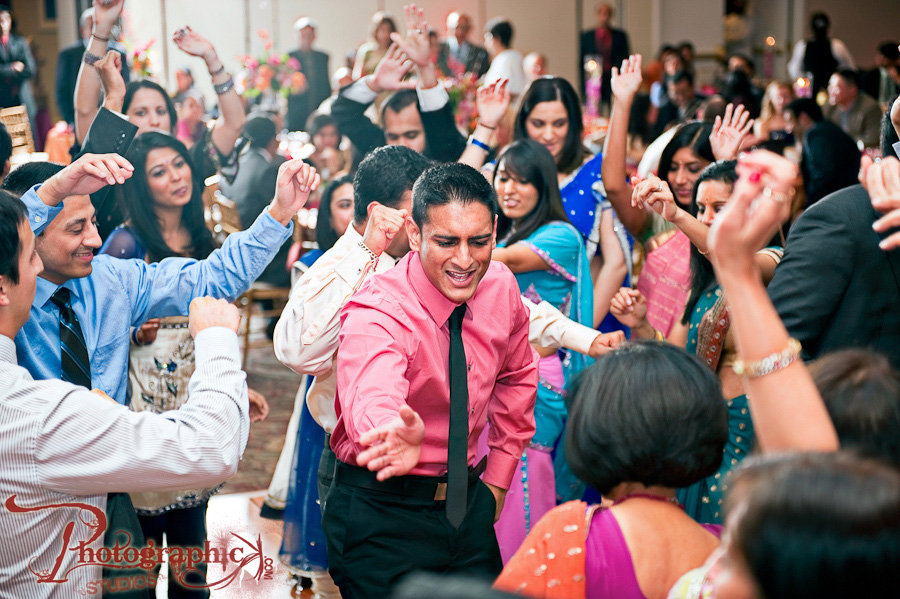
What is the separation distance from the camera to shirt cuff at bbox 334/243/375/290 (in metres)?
1.88

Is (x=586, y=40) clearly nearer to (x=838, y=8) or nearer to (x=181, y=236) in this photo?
(x=838, y=8)

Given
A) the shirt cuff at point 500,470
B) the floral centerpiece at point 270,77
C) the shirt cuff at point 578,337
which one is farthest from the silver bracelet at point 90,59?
the floral centerpiece at point 270,77

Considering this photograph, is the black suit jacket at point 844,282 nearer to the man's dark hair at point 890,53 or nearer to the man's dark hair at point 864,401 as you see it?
the man's dark hair at point 864,401

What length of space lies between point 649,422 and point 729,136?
1837 millimetres

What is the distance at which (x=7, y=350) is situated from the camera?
4.54ft

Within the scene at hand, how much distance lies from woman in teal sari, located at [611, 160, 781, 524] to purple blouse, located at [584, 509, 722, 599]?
87 centimetres

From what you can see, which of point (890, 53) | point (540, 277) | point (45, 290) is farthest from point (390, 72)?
point (890, 53)

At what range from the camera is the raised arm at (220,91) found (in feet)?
10.2

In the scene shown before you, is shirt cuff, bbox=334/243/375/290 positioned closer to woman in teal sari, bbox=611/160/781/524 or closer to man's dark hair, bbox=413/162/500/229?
man's dark hair, bbox=413/162/500/229

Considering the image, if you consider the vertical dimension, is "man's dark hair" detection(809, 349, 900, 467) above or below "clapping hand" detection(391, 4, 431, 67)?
below

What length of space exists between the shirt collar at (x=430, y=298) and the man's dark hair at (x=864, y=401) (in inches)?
30.5

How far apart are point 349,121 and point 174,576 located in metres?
2.29

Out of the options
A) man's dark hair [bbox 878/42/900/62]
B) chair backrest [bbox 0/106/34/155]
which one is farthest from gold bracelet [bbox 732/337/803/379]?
man's dark hair [bbox 878/42/900/62]

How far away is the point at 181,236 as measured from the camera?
8.43ft
